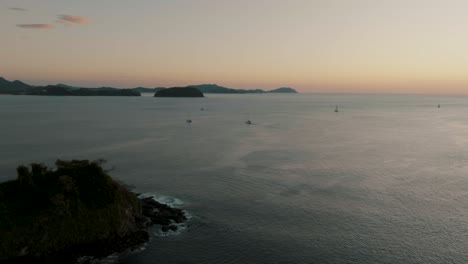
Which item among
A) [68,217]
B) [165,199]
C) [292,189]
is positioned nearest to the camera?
[68,217]

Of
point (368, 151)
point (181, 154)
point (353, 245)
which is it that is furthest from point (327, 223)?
point (368, 151)

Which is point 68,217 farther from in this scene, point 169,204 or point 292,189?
point 292,189

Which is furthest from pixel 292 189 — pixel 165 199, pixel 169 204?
pixel 165 199

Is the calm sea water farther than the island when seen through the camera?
Yes

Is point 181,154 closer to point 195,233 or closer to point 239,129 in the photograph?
point 195,233

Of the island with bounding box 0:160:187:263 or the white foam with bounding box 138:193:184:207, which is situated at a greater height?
the island with bounding box 0:160:187:263

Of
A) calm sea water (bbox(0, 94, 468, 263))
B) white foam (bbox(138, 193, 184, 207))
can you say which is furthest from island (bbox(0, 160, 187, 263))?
white foam (bbox(138, 193, 184, 207))

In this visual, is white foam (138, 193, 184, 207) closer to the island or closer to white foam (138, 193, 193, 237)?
white foam (138, 193, 193, 237)

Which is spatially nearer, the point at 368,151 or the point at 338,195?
the point at 338,195
